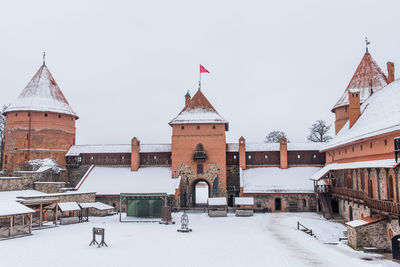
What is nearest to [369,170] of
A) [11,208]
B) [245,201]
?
[245,201]

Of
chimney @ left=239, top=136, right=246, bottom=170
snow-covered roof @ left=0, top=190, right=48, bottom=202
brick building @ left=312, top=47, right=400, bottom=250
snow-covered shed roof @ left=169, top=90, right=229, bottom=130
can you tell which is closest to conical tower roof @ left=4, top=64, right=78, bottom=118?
snow-covered roof @ left=0, top=190, right=48, bottom=202

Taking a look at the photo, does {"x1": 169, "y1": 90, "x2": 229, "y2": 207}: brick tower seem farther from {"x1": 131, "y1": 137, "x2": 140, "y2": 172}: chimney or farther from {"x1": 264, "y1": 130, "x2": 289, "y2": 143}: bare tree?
{"x1": 264, "y1": 130, "x2": 289, "y2": 143}: bare tree

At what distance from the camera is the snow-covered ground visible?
1291 centimetres

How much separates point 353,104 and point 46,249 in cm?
2176

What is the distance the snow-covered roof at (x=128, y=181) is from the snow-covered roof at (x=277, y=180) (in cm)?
659

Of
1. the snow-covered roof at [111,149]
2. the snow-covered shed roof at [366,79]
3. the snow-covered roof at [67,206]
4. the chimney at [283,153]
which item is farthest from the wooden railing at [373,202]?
the snow-covered roof at [67,206]

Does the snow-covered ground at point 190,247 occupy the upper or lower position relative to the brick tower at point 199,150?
lower

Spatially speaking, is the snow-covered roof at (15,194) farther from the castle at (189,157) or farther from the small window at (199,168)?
the small window at (199,168)

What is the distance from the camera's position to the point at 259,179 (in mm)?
31031

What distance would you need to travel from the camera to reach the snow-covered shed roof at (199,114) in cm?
3256

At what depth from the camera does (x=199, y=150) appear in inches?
1277

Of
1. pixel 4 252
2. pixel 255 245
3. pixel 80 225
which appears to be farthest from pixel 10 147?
pixel 255 245

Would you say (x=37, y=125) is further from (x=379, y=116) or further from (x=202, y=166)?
(x=379, y=116)

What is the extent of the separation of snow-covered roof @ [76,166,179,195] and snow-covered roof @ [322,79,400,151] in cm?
1469
